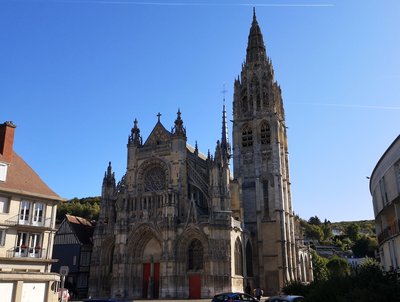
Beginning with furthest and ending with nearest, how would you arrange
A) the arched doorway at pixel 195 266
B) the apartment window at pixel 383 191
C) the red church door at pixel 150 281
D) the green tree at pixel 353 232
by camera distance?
the green tree at pixel 353 232 < the red church door at pixel 150 281 < the arched doorway at pixel 195 266 < the apartment window at pixel 383 191

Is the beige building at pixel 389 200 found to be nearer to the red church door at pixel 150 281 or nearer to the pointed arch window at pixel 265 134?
the red church door at pixel 150 281

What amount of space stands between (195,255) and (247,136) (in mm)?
17832

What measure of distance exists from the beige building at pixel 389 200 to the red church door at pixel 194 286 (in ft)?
55.9

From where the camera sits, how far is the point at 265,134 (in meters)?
49.8

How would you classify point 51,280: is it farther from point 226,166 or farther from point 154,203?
point 226,166

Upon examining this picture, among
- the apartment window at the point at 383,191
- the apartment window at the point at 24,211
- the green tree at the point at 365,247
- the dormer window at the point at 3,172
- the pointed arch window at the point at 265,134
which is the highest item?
the pointed arch window at the point at 265,134

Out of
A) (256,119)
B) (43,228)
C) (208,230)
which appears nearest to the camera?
(43,228)

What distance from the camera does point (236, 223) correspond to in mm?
40031

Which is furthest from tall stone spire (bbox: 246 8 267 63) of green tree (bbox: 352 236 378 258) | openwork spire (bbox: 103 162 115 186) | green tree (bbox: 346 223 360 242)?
green tree (bbox: 346 223 360 242)

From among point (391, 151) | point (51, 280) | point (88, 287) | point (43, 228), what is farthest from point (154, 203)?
point (391, 151)

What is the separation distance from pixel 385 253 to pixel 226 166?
1866 centimetres

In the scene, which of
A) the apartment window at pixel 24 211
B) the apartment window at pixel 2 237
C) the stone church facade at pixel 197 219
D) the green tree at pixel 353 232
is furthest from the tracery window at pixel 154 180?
the green tree at pixel 353 232

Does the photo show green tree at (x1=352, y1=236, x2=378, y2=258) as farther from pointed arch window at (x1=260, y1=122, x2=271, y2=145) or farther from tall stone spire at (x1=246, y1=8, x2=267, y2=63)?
tall stone spire at (x1=246, y1=8, x2=267, y2=63)

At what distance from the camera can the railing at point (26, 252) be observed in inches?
944
